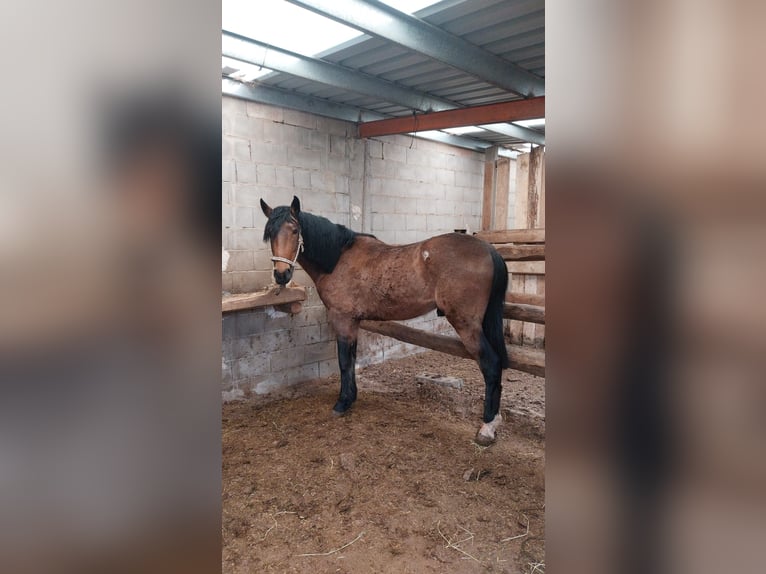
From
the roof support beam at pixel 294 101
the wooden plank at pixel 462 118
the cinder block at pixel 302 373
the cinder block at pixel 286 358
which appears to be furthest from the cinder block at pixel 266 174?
the cinder block at pixel 302 373

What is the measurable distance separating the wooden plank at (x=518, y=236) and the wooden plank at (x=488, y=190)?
1891 millimetres

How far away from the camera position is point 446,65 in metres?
3.06

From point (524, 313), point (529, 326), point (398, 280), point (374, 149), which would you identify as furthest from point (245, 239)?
point (529, 326)

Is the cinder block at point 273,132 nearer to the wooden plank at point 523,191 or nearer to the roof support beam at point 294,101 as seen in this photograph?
the roof support beam at point 294,101

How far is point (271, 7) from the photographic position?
235 cm

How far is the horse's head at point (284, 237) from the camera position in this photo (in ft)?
10.7

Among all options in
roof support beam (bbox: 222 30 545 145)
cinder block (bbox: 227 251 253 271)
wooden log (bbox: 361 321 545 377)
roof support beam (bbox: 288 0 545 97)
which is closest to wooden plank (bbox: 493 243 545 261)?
wooden log (bbox: 361 321 545 377)

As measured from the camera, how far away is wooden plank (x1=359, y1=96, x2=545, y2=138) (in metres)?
3.30

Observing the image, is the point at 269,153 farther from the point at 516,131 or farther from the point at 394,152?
the point at 516,131

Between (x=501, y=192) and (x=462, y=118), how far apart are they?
2.58m
